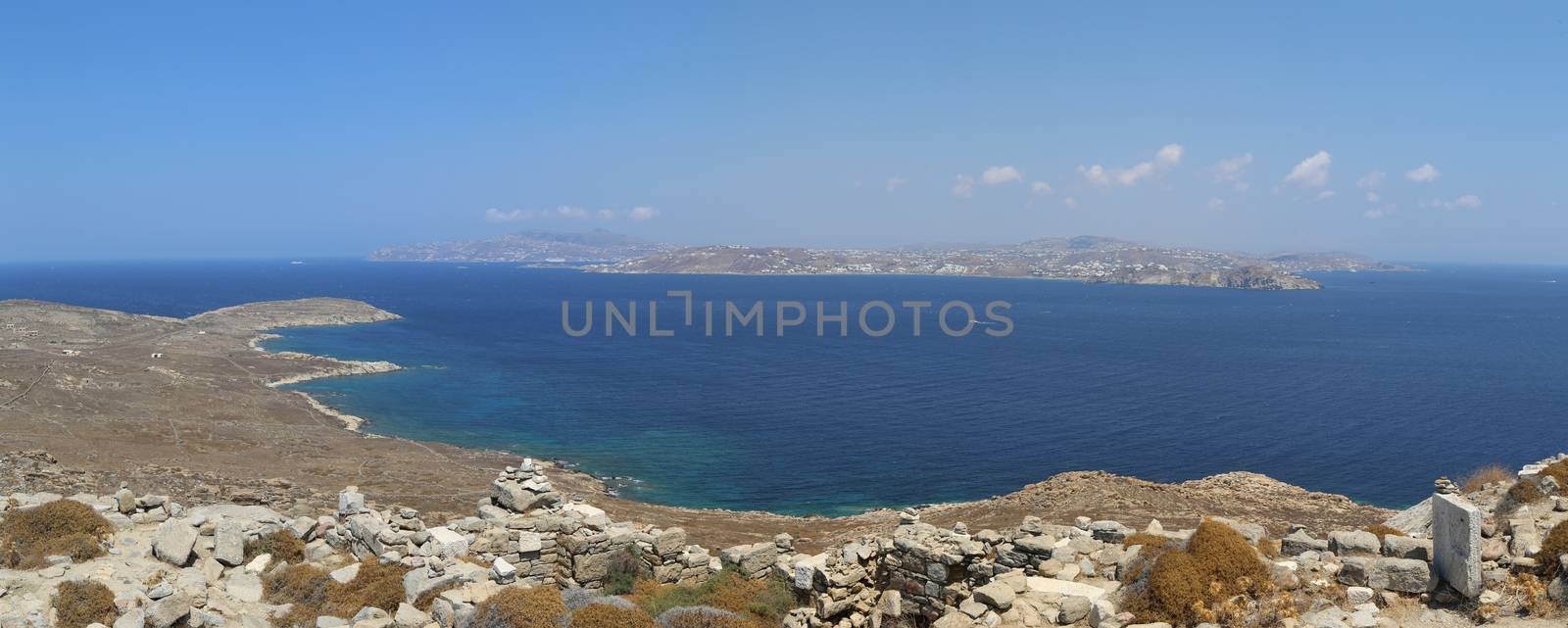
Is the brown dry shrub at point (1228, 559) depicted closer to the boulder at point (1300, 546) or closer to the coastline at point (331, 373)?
the boulder at point (1300, 546)

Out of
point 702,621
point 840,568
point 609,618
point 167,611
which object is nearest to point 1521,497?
point 840,568

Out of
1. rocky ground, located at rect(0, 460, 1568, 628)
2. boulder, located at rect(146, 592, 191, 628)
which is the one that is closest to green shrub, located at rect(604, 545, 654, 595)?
rocky ground, located at rect(0, 460, 1568, 628)

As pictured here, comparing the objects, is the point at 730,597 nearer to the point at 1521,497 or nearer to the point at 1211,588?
the point at 1211,588

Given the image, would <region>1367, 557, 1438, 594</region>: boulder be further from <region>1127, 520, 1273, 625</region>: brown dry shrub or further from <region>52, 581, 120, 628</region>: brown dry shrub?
<region>52, 581, 120, 628</region>: brown dry shrub

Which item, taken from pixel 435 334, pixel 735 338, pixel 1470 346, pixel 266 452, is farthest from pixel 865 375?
pixel 1470 346

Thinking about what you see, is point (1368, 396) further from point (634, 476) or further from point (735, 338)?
point (735, 338)

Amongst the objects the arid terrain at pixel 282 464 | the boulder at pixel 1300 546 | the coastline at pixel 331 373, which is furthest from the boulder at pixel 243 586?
the coastline at pixel 331 373

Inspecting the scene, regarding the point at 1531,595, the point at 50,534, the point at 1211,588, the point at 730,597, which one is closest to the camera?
the point at 1531,595
